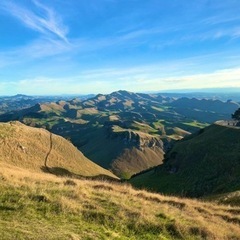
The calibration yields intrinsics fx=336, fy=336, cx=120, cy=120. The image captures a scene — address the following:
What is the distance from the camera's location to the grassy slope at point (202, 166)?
255 ft

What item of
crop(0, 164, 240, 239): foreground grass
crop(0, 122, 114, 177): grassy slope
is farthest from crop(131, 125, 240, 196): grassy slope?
crop(0, 164, 240, 239): foreground grass

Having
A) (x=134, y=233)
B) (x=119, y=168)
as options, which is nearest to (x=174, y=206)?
(x=134, y=233)

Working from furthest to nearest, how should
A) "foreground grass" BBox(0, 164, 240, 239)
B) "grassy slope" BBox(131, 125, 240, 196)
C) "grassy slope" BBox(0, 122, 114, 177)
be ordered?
"grassy slope" BBox(0, 122, 114, 177) < "grassy slope" BBox(131, 125, 240, 196) < "foreground grass" BBox(0, 164, 240, 239)

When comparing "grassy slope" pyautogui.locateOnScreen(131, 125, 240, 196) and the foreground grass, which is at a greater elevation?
the foreground grass

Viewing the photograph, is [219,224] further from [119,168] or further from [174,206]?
[119,168]

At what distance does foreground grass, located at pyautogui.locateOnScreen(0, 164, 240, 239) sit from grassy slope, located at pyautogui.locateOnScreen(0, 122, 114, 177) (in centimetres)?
6742

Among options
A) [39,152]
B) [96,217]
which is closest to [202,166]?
[39,152]

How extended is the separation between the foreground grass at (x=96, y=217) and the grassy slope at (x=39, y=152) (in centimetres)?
6742

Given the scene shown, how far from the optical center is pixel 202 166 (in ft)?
300

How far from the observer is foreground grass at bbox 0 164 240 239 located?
48.2ft

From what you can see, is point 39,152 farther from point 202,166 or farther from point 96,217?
point 96,217

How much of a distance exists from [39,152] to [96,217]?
291 feet

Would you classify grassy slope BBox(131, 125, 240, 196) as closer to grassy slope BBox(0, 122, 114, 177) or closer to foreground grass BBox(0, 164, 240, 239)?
grassy slope BBox(0, 122, 114, 177)

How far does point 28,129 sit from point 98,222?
103115mm
